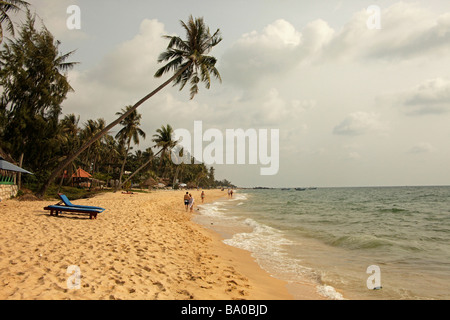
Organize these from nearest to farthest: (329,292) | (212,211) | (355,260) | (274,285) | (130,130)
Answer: (329,292), (274,285), (355,260), (212,211), (130,130)

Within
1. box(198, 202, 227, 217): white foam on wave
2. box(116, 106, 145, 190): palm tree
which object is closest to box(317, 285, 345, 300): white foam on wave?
box(198, 202, 227, 217): white foam on wave

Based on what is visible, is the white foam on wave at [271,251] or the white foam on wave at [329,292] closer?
the white foam on wave at [329,292]

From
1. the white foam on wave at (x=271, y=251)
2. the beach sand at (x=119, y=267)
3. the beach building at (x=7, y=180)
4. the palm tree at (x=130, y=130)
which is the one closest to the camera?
the beach sand at (x=119, y=267)

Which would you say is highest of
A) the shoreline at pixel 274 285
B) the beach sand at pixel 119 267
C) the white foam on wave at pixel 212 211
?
the beach sand at pixel 119 267

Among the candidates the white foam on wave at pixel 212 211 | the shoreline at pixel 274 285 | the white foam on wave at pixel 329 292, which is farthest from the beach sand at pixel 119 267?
the white foam on wave at pixel 212 211

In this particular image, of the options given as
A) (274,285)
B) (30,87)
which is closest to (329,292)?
(274,285)

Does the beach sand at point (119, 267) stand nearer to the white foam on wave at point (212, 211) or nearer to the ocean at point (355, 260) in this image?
the ocean at point (355, 260)

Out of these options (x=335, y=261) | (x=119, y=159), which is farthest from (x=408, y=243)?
(x=119, y=159)

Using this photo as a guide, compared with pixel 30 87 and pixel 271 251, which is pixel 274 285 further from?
pixel 30 87

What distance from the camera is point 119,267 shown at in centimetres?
514

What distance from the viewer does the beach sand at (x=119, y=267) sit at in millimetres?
4070

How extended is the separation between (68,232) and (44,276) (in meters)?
3.84

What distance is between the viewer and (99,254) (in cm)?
581

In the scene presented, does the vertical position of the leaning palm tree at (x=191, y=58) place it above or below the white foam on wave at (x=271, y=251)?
above
